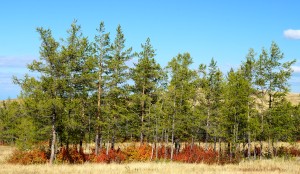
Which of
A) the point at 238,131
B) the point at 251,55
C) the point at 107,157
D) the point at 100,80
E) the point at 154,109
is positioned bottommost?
the point at 107,157

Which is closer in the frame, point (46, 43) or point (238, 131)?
point (46, 43)

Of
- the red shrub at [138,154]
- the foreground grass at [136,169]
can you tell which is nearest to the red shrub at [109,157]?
the red shrub at [138,154]

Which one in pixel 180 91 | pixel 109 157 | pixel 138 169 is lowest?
pixel 109 157

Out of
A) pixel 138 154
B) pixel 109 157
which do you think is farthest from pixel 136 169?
pixel 138 154

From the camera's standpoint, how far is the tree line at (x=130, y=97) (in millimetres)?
25266

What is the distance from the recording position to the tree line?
25.3 meters

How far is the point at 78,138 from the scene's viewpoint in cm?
2872

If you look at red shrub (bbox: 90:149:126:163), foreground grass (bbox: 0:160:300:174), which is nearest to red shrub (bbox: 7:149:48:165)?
foreground grass (bbox: 0:160:300:174)

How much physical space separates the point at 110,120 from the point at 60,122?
6603 millimetres

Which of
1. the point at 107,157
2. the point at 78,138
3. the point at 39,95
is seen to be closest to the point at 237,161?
the point at 107,157

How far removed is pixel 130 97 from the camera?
3409 centimetres

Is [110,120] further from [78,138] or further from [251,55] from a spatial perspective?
[251,55]

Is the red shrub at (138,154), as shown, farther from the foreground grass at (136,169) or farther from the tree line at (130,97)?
the foreground grass at (136,169)

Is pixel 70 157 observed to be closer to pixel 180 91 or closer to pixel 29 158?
pixel 29 158
